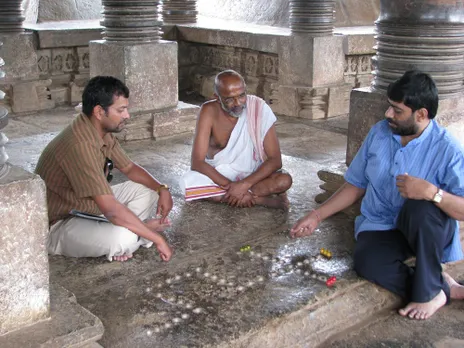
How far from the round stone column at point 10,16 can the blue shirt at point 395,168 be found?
5962 millimetres

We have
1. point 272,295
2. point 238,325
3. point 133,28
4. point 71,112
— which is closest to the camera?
point 238,325

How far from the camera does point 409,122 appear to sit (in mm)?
3375

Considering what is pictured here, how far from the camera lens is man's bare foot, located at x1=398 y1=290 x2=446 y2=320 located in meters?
3.35

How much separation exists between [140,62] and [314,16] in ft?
8.52

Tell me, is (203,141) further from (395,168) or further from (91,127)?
(395,168)

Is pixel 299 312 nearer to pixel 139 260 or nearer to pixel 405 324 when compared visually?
pixel 405 324

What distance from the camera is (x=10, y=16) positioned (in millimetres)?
8188

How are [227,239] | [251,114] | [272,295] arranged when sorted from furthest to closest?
[251,114] → [227,239] → [272,295]

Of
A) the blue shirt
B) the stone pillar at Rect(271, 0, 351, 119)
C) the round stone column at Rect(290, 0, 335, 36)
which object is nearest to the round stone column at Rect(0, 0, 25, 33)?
the stone pillar at Rect(271, 0, 351, 119)

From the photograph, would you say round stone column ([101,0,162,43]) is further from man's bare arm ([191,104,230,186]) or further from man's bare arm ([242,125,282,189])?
man's bare arm ([242,125,282,189])

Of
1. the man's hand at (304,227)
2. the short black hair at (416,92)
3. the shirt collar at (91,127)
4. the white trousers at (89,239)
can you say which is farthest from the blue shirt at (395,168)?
the shirt collar at (91,127)

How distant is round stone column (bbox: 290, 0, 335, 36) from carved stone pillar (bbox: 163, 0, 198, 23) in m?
2.87

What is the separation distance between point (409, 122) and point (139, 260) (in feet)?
5.50

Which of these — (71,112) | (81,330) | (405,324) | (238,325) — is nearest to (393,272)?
(405,324)
